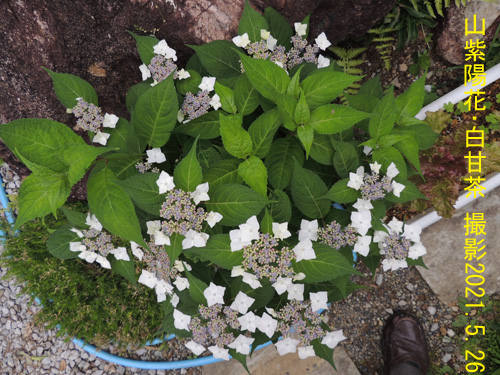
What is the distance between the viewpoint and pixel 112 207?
1.55 m

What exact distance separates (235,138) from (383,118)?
72 centimetres

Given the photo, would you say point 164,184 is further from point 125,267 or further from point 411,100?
point 411,100

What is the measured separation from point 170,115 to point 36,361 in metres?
2.92

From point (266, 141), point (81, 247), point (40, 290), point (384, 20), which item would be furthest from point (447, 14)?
point (40, 290)

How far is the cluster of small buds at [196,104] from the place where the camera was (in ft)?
6.03

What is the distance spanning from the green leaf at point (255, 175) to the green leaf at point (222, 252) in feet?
0.82

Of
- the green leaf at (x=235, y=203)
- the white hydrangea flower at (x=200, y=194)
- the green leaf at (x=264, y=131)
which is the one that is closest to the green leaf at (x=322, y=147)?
the green leaf at (x=264, y=131)

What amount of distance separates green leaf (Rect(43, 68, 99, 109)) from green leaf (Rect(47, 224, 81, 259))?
2.13 feet

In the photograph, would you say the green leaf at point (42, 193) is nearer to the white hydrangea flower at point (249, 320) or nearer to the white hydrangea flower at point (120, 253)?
the white hydrangea flower at point (120, 253)

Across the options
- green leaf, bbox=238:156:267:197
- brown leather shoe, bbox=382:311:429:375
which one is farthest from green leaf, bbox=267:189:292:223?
brown leather shoe, bbox=382:311:429:375

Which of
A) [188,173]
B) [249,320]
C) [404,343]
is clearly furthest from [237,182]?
[404,343]

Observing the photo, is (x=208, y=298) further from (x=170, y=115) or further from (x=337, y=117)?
(x=337, y=117)

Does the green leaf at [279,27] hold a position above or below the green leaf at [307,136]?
above

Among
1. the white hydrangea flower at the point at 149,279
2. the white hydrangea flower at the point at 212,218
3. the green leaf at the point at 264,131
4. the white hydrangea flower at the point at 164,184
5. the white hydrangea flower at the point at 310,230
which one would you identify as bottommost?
the white hydrangea flower at the point at 149,279
